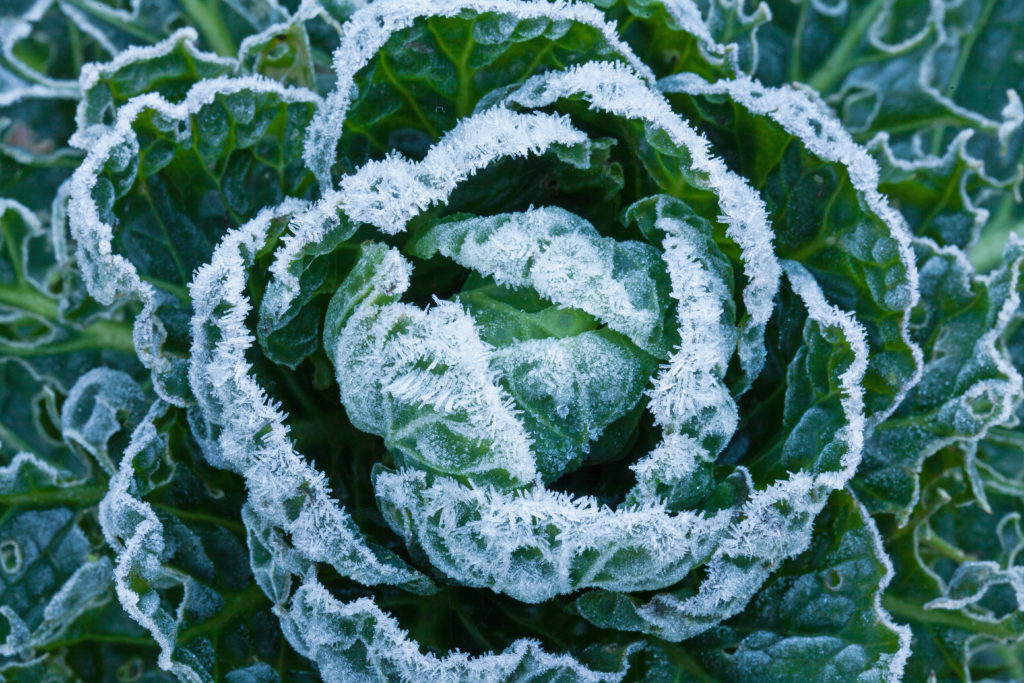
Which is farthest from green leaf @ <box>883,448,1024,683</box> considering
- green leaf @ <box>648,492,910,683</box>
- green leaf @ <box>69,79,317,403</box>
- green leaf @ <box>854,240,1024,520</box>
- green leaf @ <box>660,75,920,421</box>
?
green leaf @ <box>69,79,317,403</box>

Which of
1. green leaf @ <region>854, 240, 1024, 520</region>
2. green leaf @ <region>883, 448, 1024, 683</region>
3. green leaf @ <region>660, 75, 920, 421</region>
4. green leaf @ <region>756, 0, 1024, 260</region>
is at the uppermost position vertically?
green leaf @ <region>756, 0, 1024, 260</region>

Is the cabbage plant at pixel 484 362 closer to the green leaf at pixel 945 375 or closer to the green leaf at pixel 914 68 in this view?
the green leaf at pixel 945 375

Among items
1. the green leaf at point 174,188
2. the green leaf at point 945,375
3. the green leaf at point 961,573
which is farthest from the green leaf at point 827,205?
the green leaf at point 174,188

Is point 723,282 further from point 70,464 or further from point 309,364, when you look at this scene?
point 70,464

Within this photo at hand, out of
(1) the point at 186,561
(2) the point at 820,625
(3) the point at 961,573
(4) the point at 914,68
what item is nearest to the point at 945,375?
(3) the point at 961,573

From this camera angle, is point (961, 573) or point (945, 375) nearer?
point (945, 375)

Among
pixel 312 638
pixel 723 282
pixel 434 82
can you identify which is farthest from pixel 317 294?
pixel 723 282

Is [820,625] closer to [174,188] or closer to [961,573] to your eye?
[961,573]

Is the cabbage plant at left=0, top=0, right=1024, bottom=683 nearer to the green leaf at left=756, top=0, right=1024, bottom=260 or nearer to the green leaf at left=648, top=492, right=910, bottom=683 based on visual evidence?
the green leaf at left=648, top=492, right=910, bottom=683
